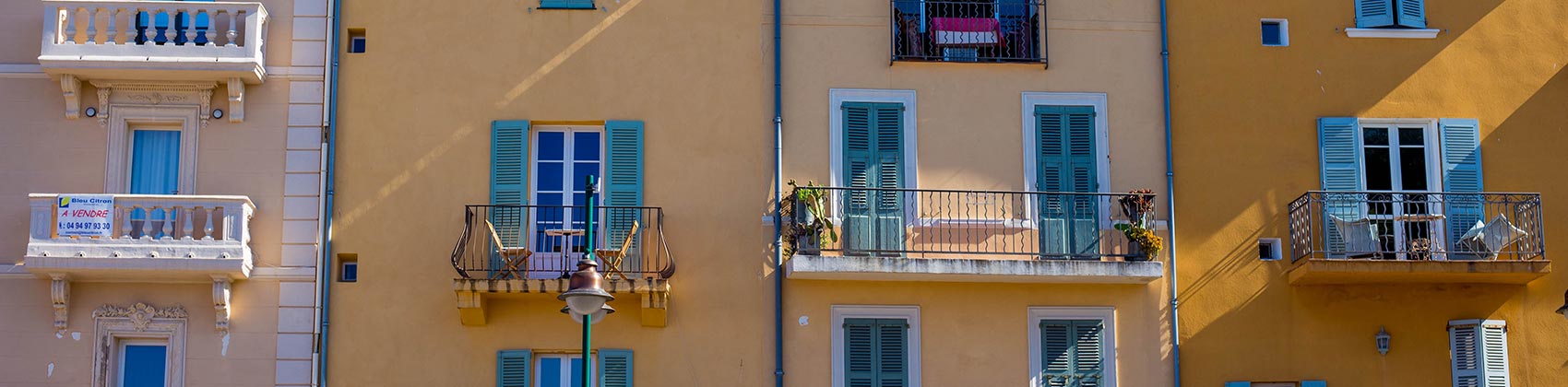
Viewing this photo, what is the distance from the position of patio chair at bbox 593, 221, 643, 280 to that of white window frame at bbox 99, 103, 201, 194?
4.29 m

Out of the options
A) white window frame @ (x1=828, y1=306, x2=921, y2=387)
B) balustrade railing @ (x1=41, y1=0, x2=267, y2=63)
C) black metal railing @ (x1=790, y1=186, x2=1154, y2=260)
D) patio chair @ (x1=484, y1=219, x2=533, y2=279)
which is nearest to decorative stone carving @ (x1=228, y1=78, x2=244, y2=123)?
balustrade railing @ (x1=41, y1=0, x2=267, y2=63)

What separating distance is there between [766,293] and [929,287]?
66.6 inches

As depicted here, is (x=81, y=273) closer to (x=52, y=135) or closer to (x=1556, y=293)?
(x=52, y=135)

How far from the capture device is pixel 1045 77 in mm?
21844

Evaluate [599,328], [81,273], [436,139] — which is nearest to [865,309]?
[599,328]

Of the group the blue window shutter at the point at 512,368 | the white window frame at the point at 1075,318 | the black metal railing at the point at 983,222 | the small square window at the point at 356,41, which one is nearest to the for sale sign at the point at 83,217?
the small square window at the point at 356,41

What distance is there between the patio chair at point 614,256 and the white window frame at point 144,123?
4.29 metres

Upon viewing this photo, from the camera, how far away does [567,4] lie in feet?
71.5

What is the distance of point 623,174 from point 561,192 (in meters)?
0.70

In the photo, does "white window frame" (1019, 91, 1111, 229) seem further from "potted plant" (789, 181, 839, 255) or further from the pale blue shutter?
the pale blue shutter

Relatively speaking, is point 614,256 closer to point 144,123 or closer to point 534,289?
point 534,289

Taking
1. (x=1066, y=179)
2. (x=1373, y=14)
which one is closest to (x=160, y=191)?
(x=1066, y=179)

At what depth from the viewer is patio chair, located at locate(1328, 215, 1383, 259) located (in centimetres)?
2131

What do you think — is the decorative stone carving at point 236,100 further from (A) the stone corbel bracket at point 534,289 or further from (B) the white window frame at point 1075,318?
(B) the white window frame at point 1075,318
